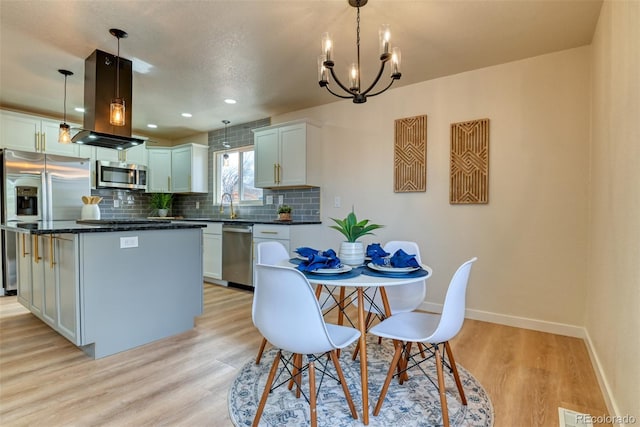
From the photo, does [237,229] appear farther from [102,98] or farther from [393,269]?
[393,269]

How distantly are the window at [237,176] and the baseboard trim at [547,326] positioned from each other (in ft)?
10.2

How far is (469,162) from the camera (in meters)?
3.22

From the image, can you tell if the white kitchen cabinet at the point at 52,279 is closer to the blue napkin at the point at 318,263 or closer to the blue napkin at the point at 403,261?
the blue napkin at the point at 318,263

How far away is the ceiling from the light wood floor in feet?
7.78

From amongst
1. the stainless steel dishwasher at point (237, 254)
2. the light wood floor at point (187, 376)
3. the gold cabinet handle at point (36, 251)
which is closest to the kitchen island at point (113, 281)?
the gold cabinet handle at point (36, 251)

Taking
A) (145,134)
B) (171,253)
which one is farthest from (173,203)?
(171,253)

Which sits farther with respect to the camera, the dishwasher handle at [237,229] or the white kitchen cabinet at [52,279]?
the dishwasher handle at [237,229]

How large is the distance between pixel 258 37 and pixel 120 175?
377 cm

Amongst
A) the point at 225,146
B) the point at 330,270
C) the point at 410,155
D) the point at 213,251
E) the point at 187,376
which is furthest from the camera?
the point at 225,146

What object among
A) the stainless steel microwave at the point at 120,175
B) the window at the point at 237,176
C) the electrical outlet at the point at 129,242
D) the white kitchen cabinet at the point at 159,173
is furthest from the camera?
the white kitchen cabinet at the point at 159,173

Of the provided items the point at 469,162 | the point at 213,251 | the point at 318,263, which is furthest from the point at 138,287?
the point at 469,162

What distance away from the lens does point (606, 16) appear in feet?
6.77

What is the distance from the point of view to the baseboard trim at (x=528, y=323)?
2.78 meters

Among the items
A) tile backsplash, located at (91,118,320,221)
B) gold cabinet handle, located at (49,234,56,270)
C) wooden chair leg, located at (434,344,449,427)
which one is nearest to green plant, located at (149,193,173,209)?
tile backsplash, located at (91,118,320,221)
